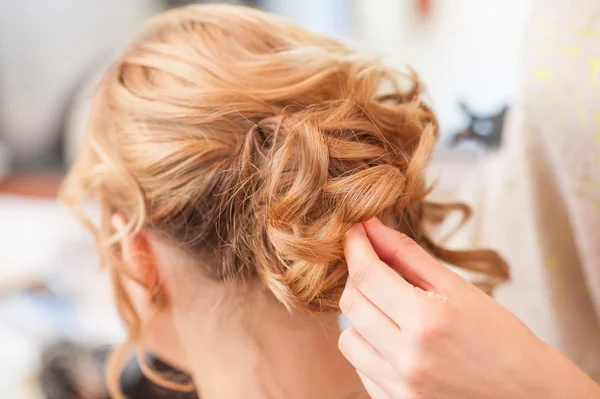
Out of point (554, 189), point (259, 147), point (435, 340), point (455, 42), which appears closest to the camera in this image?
point (435, 340)

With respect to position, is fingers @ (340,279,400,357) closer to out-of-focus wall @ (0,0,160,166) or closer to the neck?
the neck

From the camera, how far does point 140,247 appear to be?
67 cm

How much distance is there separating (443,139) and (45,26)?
4.40ft

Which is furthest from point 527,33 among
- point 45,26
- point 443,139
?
point 45,26

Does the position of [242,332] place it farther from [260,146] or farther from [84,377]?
[84,377]

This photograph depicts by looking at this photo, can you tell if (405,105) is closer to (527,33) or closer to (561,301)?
(527,33)

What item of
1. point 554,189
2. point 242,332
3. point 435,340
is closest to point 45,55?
point 242,332

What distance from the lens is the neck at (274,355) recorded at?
645mm

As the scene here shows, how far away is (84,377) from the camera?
49.2 inches

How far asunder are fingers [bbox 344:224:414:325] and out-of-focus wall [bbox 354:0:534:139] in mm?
1301

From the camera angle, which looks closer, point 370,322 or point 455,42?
point 370,322

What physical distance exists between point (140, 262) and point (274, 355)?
0.20 metres

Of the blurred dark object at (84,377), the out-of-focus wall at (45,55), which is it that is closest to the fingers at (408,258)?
the blurred dark object at (84,377)

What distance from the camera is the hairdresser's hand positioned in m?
0.44
